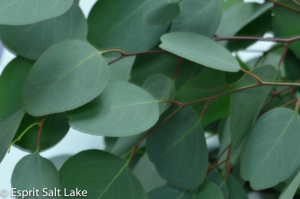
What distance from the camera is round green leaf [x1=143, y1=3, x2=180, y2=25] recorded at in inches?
12.5

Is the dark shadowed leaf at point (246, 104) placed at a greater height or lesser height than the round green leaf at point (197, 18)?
lesser

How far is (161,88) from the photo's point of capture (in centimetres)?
35

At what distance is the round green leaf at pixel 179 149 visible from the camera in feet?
1.16

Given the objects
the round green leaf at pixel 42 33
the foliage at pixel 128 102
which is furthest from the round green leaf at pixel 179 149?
the round green leaf at pixel 42 33

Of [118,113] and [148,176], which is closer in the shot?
[118,113]

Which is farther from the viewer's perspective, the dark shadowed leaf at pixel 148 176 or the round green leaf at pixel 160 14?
the dark shadowed leaf at pixel 148 176

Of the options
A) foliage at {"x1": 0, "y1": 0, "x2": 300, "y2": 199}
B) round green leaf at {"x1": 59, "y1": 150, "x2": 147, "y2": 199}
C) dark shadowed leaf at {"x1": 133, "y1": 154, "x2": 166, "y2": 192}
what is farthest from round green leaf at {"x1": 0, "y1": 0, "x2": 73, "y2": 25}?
dark shadowed leaf at {"x1": 133, "y1": 154, "x2": 166, "y2": 192}

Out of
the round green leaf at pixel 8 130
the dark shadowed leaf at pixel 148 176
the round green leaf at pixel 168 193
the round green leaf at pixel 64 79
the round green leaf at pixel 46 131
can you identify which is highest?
the round green leaf at pixel 64 79

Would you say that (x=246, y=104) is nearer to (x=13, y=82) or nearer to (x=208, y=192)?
(x=208, y=192)

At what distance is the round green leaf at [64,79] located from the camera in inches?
11.1

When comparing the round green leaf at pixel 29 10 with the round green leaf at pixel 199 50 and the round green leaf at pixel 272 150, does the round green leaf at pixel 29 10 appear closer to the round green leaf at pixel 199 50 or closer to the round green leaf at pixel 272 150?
the round green leaf at pixel 199 50

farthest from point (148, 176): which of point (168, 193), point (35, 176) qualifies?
point (35, 176)

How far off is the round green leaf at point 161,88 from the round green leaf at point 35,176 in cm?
10

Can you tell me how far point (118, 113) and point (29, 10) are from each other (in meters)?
0.09
